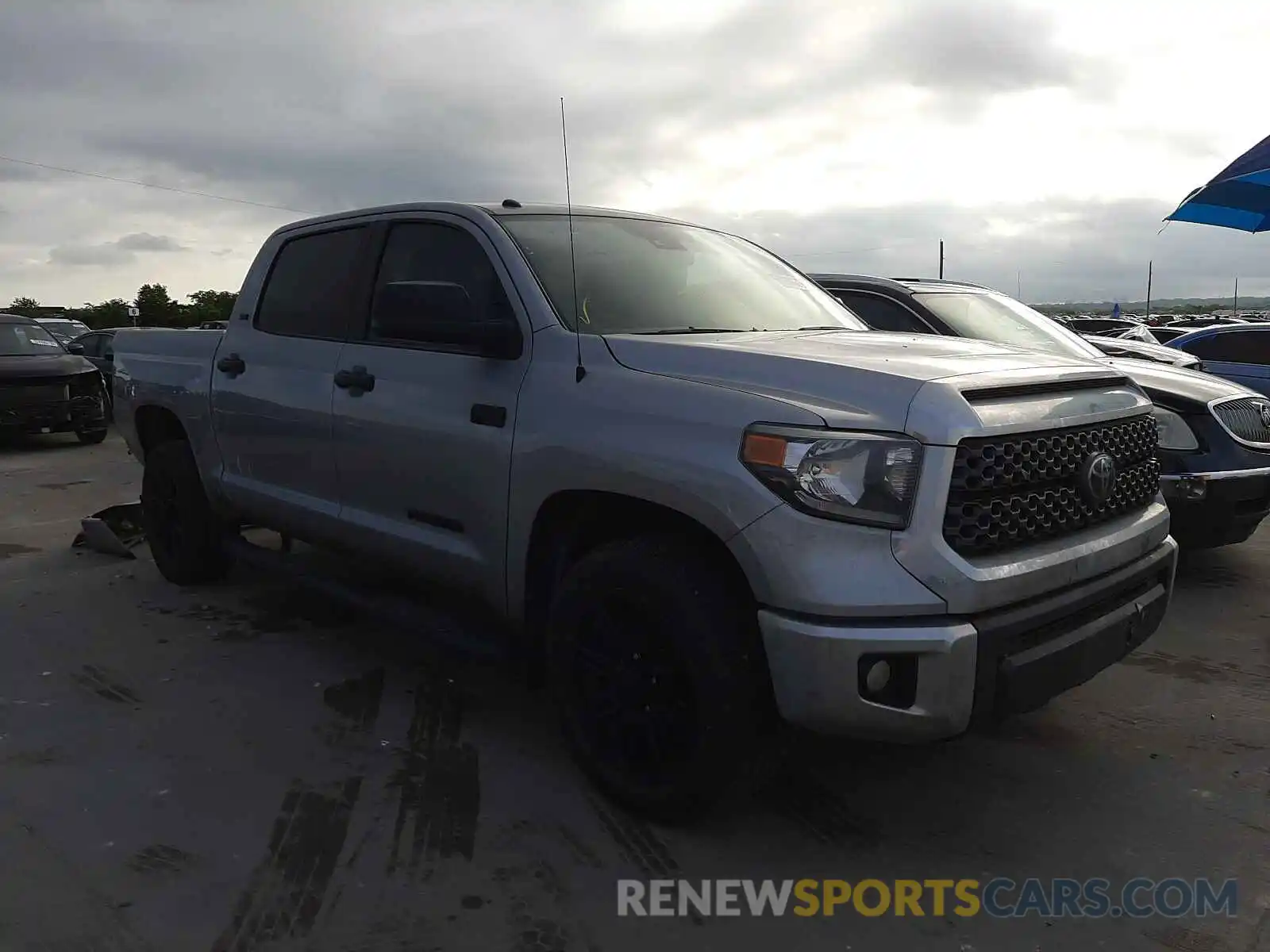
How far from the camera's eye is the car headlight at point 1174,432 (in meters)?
5.52

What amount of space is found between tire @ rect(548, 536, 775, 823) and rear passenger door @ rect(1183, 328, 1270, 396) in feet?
28.9

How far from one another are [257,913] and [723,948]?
3.84 feet

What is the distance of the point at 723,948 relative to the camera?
2.49m

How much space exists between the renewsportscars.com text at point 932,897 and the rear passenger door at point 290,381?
2.16 m

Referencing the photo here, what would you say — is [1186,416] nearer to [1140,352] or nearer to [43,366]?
[1140,352]

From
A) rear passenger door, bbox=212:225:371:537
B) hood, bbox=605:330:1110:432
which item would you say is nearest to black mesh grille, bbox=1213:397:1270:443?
hood, bbox=605:330:1110:432

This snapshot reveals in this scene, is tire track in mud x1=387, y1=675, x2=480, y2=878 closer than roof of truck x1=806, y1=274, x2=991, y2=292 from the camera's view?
Yes

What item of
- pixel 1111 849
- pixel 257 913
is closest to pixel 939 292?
pixel 1111 849

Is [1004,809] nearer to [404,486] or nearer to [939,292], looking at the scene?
[404,486]

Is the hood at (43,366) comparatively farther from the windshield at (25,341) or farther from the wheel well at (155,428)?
the wheel well at (155,428)

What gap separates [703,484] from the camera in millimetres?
2705

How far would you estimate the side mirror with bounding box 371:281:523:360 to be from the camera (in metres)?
3.30

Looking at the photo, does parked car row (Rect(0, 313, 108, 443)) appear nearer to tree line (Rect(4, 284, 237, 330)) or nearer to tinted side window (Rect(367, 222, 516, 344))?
tinted side window (Rect(367, 222, 516, 344))

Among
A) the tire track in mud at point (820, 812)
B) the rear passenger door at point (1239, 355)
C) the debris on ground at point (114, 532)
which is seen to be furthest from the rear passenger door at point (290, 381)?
the rear passenger door at point (1239, 355)
